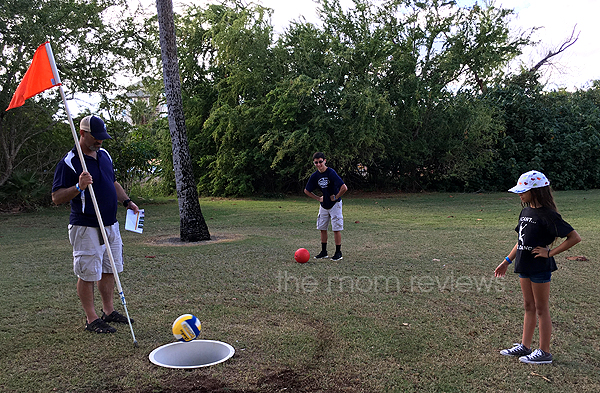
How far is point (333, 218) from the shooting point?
8.20 meters

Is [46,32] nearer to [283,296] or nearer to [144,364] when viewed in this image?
[283,296]

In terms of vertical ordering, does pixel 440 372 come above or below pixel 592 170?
below

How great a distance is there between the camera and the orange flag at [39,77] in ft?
15.1

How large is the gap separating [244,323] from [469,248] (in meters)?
5.24

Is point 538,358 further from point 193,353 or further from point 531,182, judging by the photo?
point 193,353

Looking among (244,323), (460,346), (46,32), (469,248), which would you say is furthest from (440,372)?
(46,32)

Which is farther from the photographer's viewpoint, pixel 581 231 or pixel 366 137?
pixel 366 137

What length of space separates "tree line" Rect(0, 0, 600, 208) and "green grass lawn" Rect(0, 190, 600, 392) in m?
10.7

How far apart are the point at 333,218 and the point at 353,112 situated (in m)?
13.4

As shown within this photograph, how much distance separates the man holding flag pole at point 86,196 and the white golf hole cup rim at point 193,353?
1.91 ft

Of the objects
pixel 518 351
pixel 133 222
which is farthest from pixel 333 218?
pixel 518 351

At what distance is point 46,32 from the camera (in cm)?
1453

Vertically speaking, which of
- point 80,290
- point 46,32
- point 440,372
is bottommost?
point 440,372

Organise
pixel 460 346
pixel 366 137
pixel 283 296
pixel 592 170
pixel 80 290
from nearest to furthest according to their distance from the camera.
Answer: pixel 460 346, pixel 80 290, pixel 283 296, pixel 366 137, pixel 592 170
